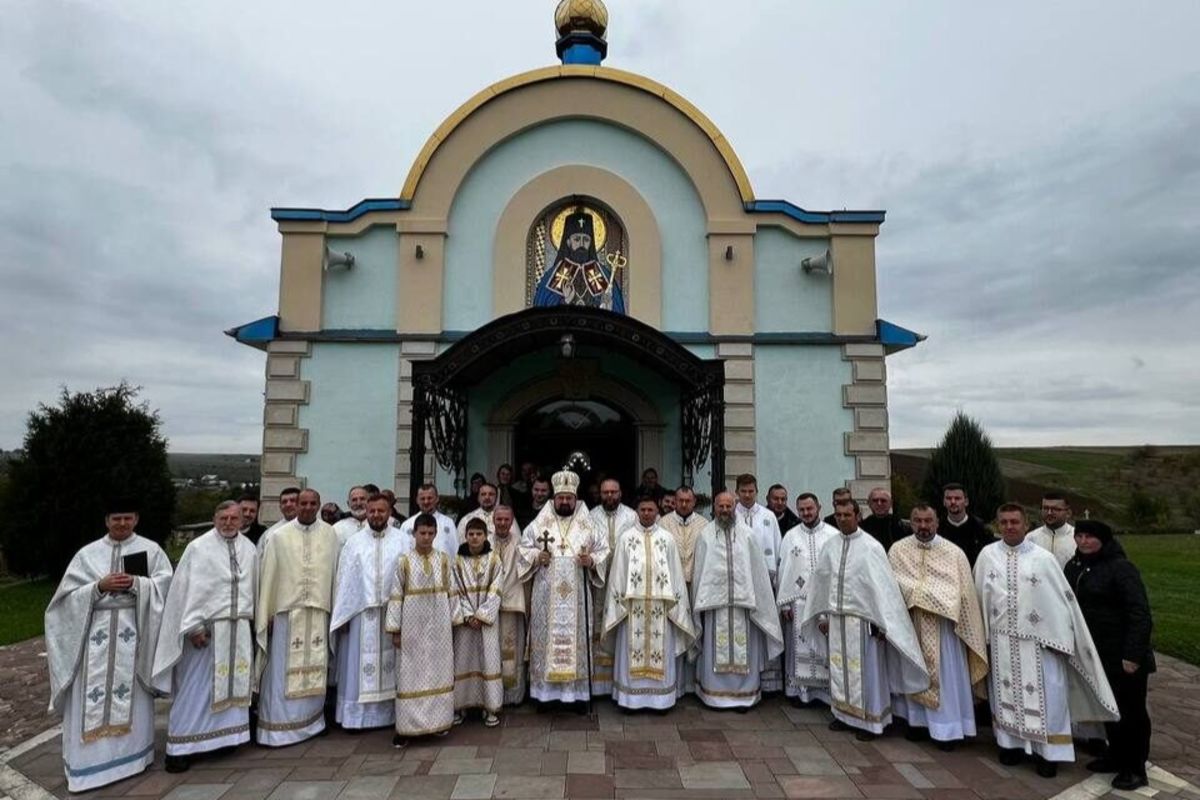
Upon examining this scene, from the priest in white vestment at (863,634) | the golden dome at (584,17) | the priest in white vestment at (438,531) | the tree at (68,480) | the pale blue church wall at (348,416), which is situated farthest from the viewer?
the tree at (68,480)

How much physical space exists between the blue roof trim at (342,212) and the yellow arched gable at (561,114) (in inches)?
6.2

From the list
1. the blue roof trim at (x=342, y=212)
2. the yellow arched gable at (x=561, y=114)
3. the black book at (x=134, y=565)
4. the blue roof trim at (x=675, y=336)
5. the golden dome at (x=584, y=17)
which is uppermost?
the golden dome at (x=584, y=17)

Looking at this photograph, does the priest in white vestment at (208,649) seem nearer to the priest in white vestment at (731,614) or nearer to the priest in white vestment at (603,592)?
the priest in white vestment at (603,592)

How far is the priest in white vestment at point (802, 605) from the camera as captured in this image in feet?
19.6

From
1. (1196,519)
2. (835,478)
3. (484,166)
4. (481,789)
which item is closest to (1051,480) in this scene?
(1196,519)

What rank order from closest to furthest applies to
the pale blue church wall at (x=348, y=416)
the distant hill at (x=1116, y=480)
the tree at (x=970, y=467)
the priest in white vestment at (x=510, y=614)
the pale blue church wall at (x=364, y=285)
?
the priest in white vestment at (x=510, y=614)
the pale blue church wall at (x=348, y=416)
the pale blue church wall at (x=364, y=285)
the tree at (x=970, y=467)
the distant hill at (x=1116, y=480)

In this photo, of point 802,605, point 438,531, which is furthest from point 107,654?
point 802,605

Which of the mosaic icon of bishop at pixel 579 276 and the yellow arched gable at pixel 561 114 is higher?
the yellow arched gable at pixel 561 114

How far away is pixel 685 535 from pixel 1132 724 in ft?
11.3

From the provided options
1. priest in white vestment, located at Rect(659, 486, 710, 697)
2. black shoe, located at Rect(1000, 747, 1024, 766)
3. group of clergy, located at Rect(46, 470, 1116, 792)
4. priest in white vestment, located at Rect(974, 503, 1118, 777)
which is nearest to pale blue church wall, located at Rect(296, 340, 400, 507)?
group of clergy, located at Rect(46, 470, 1116, 792)

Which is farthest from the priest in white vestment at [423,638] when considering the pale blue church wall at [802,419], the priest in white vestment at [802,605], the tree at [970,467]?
the tree at [970,467]

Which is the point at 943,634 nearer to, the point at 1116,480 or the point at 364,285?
the point at 364,285

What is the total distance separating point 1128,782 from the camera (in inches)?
178

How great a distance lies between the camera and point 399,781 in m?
4.43
